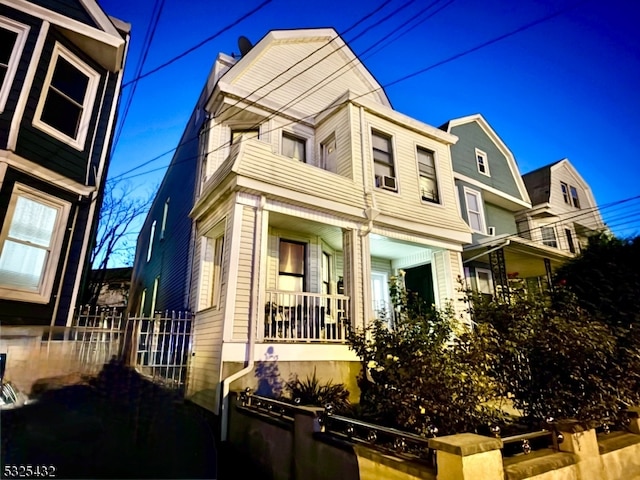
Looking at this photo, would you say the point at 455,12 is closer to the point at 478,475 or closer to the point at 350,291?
the point at 350,291

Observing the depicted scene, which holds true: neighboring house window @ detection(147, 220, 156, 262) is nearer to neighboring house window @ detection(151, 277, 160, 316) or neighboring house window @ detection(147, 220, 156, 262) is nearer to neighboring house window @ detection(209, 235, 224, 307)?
neighboring house window @ detection(151, 277, 160, 316)

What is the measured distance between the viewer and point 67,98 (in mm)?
6531

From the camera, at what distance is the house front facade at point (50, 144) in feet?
17.6

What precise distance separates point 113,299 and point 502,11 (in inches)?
1014

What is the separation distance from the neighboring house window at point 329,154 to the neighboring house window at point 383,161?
42.1 inches

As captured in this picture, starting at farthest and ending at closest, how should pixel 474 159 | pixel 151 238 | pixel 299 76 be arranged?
1. pixel 151 238
2. pixel 474 159
3. pixel 299 76

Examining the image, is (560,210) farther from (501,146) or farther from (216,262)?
(216,262)

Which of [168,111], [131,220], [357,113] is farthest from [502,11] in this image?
[131,220]

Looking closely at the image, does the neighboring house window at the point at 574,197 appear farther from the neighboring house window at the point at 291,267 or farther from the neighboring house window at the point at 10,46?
the neighboring house window at the point at 10,46

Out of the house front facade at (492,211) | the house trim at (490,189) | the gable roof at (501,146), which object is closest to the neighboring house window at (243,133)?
the house trim at (490,189)

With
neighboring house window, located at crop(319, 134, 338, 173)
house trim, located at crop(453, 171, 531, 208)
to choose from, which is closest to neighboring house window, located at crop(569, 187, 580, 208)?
house trim, located at crop(453, 171, 531, 208)

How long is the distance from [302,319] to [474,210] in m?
9.00

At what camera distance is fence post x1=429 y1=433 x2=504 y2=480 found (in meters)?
2.45

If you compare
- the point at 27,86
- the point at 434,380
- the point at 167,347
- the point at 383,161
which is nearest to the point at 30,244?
the point at 27,86
